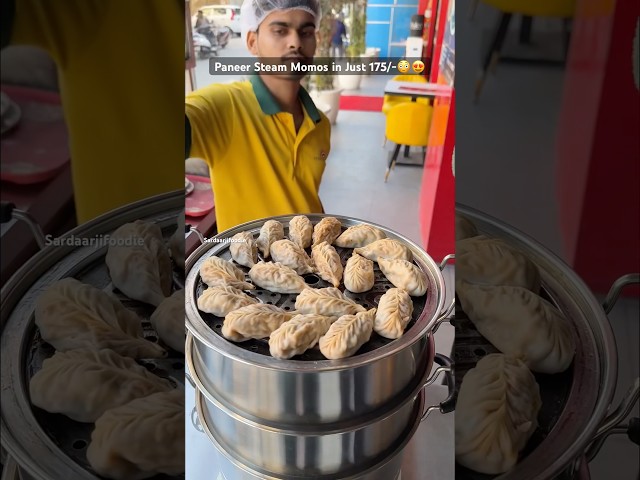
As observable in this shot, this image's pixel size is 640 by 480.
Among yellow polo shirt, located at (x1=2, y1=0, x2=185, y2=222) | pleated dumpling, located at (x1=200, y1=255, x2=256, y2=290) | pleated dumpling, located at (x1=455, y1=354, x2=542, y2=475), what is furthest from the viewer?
pleated dumpling, located at (x1=200, y1=255, x2=256, y2=290)

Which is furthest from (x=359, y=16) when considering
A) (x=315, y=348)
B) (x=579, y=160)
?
(x=315, y=348)

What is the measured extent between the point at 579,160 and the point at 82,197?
0.54 metres

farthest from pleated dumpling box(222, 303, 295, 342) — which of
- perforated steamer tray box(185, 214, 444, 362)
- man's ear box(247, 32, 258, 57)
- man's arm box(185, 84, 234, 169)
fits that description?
man's ear box(247, 32, 258, 57)

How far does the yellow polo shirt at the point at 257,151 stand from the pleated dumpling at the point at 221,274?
0.09 m

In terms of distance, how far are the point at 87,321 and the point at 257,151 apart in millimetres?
358

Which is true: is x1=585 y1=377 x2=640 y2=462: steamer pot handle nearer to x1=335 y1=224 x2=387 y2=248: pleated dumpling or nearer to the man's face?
x1=335 y1=224 x2=387 y2=248: pleated dumpling

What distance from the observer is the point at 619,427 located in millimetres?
586

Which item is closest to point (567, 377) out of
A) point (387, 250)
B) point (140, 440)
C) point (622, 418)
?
point (622, 418)

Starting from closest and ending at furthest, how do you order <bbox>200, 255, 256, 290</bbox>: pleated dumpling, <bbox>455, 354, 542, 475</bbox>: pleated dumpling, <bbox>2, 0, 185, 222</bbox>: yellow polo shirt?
<bbox>2, 0, 185, 222</bbox>: yellow polo shirt → <bbox>455, 354, 542, 475</bbox>: pleated dumpling → <bbox>200, 255, 256, 290</bbox>: pleated dumpling

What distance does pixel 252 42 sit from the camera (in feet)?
2.11

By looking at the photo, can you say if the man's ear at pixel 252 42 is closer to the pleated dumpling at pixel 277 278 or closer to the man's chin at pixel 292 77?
the man's chin at pixel 292 77

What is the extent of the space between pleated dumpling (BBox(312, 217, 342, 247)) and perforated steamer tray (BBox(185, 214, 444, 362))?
0.7 inches

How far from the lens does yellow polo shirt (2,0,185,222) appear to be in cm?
46

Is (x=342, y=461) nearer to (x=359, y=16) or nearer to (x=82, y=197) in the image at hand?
(x=82, y=197)
